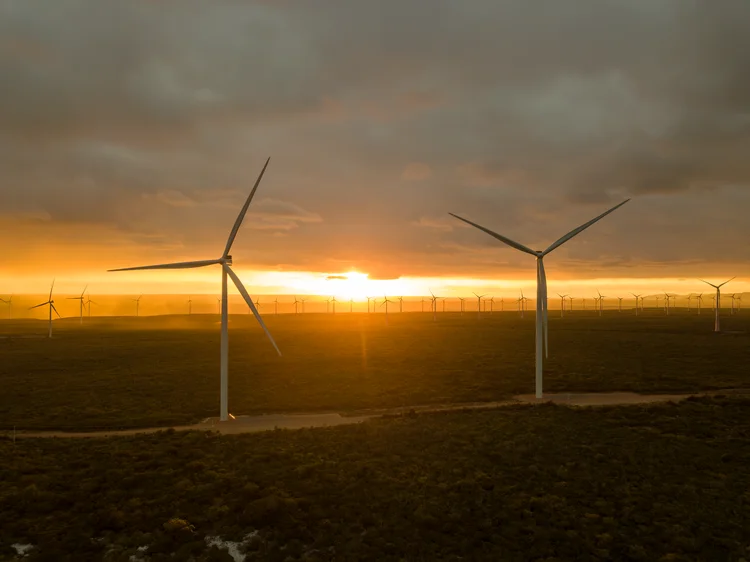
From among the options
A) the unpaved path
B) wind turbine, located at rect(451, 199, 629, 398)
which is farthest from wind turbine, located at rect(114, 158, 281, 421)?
wind turbine, located at rect(451, 199, 629, 398)

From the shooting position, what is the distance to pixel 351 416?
57.1 m

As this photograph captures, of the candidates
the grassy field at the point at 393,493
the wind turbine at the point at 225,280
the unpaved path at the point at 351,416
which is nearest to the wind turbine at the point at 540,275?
the unpaved path at the point at 351,416

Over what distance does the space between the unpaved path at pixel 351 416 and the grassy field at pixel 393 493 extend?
11.9 ft

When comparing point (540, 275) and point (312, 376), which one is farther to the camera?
point (312, 376)

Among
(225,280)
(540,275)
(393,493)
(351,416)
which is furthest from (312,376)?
(393,493)

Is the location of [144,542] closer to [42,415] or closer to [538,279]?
[42,415]

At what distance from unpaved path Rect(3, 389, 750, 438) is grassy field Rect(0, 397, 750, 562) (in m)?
3.62

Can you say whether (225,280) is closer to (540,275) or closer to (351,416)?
(351,416)

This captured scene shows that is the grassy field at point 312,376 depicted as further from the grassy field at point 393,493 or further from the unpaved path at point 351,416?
the grassy field at point 393,493

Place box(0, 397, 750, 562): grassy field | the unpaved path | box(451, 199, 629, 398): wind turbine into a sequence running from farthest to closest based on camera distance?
1. box(451, 199, 629, 398): wind turbine
2. the unpaved path
3. box(0, 397, 750, 562): grassy field

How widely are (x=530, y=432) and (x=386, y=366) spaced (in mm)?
49143

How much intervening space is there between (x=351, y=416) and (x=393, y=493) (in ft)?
76.4

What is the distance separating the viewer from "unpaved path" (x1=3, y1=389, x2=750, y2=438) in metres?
49.8

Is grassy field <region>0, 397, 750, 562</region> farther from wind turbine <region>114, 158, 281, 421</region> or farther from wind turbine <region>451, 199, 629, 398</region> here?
wind turbine <region>451, 199, 629, 398</region>
